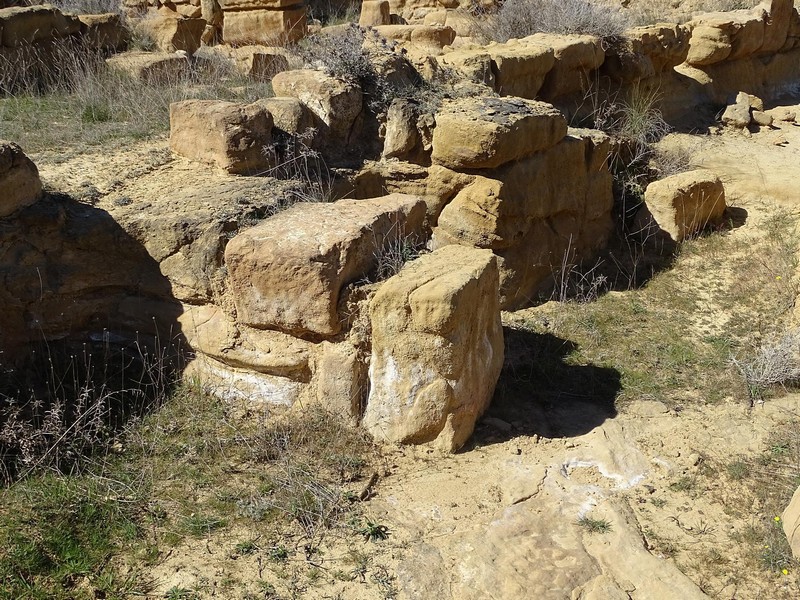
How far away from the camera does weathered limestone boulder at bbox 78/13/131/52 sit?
9.26 metres

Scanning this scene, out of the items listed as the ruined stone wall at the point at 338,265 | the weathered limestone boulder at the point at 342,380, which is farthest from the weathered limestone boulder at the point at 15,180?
the weathered limestone boulder at the point at 342,380

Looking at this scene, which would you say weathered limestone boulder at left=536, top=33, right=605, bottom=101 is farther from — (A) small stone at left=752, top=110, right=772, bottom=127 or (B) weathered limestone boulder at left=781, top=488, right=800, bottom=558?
(B) weathered limestone boulder at left=781, top=488, right=800, bottom=558

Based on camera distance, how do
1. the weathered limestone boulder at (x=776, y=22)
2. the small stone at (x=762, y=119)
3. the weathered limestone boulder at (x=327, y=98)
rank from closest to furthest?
1. the weathered limestone boulder at (x=327, y=98)
2. the small stone at (x=762, y=119)
3. the weathered limestone boulder at (x=776, y=22)

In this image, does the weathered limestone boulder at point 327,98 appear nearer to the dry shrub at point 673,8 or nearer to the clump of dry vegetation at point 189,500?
the clump of dry vegetation at point 189,500

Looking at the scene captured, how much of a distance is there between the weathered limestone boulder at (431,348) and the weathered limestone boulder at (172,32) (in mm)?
7313

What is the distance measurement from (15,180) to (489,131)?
2.93m

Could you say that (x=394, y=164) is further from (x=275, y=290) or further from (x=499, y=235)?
(x=275, y=290)

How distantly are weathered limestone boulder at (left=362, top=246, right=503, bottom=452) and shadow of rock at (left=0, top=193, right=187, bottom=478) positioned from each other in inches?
47.1

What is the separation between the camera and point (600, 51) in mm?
8453

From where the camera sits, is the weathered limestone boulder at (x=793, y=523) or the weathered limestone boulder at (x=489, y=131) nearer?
the weathered limestone boulder at (x=793, y=523)

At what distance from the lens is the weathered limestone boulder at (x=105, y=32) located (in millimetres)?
9258

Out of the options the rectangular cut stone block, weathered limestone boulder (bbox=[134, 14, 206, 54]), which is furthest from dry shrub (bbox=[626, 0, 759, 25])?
weathered limestone boulder (bbox=[134, 14, 206, 54])

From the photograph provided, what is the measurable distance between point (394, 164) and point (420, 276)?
6.77 ft

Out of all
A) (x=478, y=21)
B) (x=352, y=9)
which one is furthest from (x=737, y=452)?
(x=352, y=9)
